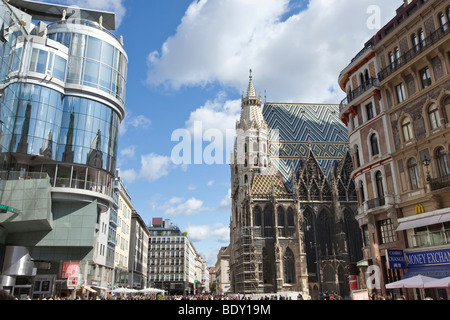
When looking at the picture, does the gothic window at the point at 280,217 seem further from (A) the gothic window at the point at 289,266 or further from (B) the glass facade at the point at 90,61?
(B) the glass facade at the point at 90,61

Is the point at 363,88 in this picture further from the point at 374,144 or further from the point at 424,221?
the point at 424,221

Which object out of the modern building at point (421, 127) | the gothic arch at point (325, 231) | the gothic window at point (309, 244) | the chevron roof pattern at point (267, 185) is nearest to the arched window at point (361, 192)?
the modern building at point (421, 127)

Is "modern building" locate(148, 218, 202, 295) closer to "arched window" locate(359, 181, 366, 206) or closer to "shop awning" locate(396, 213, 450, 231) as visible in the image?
"arched window" locate(359, 181, 366, 206)

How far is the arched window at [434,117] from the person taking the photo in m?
21.4

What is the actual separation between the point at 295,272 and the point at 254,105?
36.2 metres

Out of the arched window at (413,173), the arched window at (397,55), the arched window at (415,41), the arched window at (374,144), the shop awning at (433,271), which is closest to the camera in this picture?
the shop awning at (433,271)

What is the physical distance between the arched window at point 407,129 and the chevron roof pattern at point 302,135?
50.0 m

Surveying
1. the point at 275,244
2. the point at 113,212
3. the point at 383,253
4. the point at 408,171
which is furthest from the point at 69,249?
the point at 275,244

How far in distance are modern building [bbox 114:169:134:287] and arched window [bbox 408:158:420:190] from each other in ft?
163

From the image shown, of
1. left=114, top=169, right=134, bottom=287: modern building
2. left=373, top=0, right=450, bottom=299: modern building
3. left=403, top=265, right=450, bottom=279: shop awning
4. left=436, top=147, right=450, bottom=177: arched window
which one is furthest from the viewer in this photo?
left=114, top=169, right=134, bottom=287: modern building

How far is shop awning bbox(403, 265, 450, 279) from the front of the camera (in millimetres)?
18469

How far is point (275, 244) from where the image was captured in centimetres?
6594

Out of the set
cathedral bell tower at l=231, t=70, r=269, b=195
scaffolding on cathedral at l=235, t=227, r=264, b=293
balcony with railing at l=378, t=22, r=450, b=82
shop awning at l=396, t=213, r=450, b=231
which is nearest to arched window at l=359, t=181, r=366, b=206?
shop awning at l=396, t=213, r=450, b=231
